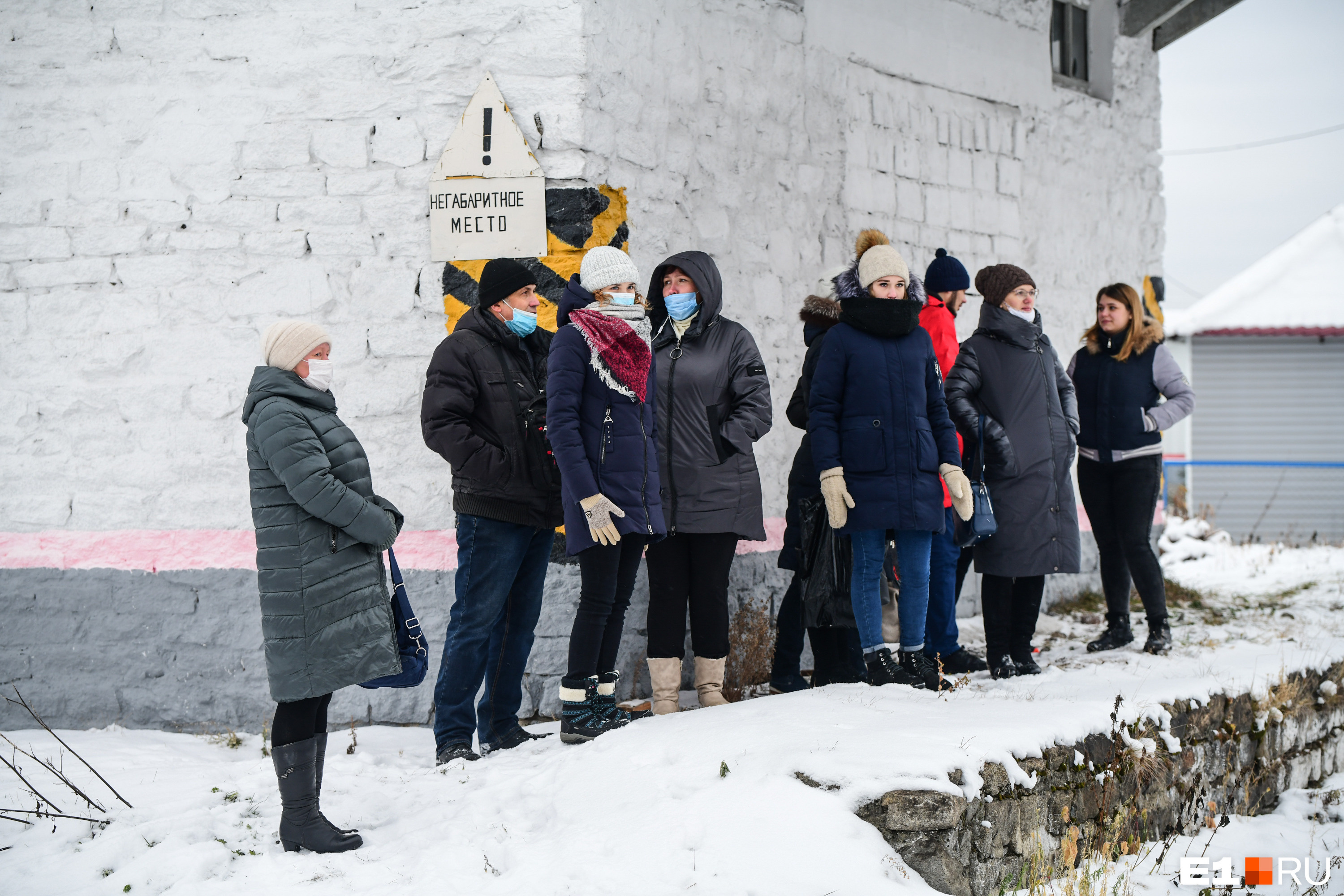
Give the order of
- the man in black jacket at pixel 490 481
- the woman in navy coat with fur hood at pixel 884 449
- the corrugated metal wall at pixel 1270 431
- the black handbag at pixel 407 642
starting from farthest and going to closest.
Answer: the corrugated metal wall at pixel 1270 431 → the woman in navy coat with fur hood at pixel 884 449 → the man in black jacket at pixel 490 481 → the black handbag at pixel 407 642

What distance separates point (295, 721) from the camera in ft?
10.3

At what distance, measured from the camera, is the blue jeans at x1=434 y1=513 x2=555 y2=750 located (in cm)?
389

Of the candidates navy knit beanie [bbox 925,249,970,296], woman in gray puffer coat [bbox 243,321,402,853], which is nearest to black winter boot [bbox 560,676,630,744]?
woman in gray puffer coat [bbox 243,321,402,853]

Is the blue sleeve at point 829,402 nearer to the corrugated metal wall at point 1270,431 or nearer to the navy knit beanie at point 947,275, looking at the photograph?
the navy knit beanie at point 947,275

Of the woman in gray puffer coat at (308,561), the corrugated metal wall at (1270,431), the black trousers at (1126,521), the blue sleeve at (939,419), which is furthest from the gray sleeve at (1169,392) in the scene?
the corrugated metal wall at (1270,431)

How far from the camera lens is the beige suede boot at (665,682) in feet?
13.9

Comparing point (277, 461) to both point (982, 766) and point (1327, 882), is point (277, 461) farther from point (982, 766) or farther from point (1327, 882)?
point (1327, 882)

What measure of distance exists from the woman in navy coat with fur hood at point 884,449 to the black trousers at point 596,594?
832 mm

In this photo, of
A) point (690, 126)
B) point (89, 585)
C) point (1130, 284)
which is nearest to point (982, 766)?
point (690, 126)

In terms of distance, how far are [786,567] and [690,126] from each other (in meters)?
2.23

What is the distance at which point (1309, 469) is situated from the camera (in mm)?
14281

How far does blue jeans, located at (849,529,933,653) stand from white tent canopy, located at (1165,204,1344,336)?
12.9 metres

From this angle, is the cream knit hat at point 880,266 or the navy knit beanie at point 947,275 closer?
the cream knit hat at point 880,266

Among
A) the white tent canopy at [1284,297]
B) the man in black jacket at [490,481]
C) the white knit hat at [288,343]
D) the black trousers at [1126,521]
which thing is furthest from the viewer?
the white tent canopy at [1284,297]
